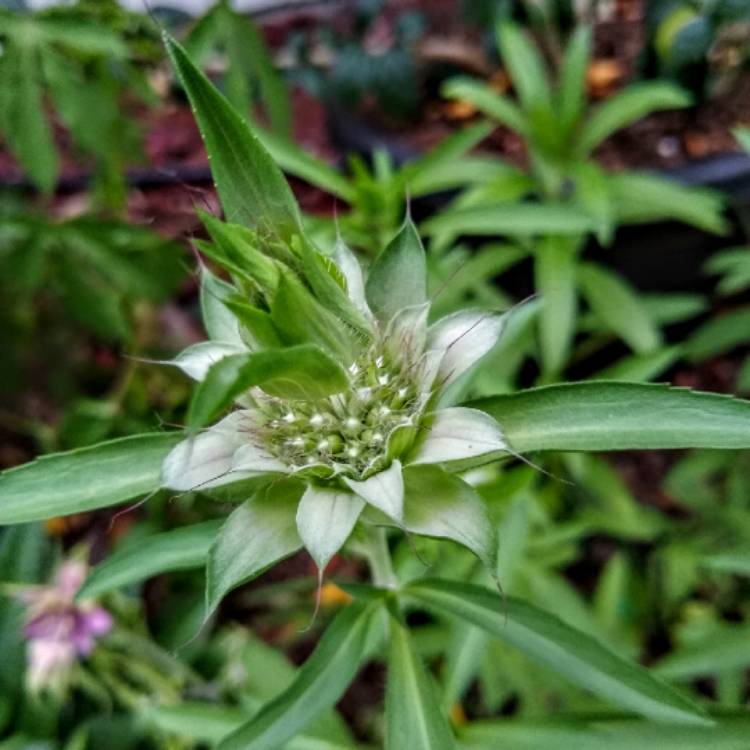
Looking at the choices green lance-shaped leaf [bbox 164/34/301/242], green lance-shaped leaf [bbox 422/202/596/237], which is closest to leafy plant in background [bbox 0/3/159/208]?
green lance-shaped leaf [bbox 422/202/596/237]

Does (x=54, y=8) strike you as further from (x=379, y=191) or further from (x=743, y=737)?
(x=743, y=737)

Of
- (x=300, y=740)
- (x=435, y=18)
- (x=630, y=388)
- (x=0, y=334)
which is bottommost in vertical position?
(x=0, y=334)

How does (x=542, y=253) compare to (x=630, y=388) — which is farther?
(x=542, y=253)

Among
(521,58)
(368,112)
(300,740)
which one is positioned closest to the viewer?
(300,740)

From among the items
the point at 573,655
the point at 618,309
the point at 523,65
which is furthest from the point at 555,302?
the point at 573,655

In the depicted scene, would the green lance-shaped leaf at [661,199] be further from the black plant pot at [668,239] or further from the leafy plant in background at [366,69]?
the leafy plant in background at [366,69]

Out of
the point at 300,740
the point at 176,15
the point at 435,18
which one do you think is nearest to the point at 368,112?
the point at 435,18
